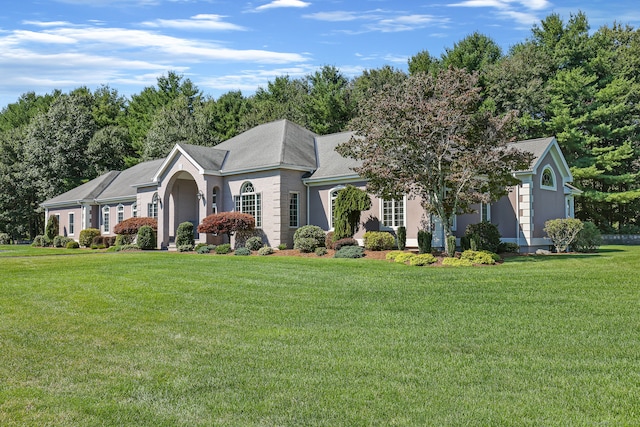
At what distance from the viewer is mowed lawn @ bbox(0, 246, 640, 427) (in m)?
5.13

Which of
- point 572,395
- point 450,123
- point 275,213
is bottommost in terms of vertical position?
point 572,395

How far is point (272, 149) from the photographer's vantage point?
2861 cm

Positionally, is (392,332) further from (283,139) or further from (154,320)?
(283,139)

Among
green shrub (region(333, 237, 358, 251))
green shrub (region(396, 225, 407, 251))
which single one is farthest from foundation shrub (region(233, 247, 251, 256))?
green shrub (region(396, 225, 407, 251))

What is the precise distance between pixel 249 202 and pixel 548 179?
14609 millimetres

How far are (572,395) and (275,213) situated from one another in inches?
858

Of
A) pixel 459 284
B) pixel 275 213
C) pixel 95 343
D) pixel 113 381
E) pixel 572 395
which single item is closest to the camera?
pixel 572 395

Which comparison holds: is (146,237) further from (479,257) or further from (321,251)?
(479,257)

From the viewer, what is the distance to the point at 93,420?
497cm

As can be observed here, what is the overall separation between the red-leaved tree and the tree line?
13.3 m

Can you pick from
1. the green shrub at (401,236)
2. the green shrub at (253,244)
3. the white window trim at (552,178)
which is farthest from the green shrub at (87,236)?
the white window trim at (552,178)

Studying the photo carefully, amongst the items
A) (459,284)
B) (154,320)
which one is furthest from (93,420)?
(459,284)

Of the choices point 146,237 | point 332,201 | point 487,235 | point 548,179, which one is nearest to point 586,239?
point 548,179

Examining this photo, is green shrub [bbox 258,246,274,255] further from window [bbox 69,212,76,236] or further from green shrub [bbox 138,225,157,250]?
window [bbox 69,212,76,236]
